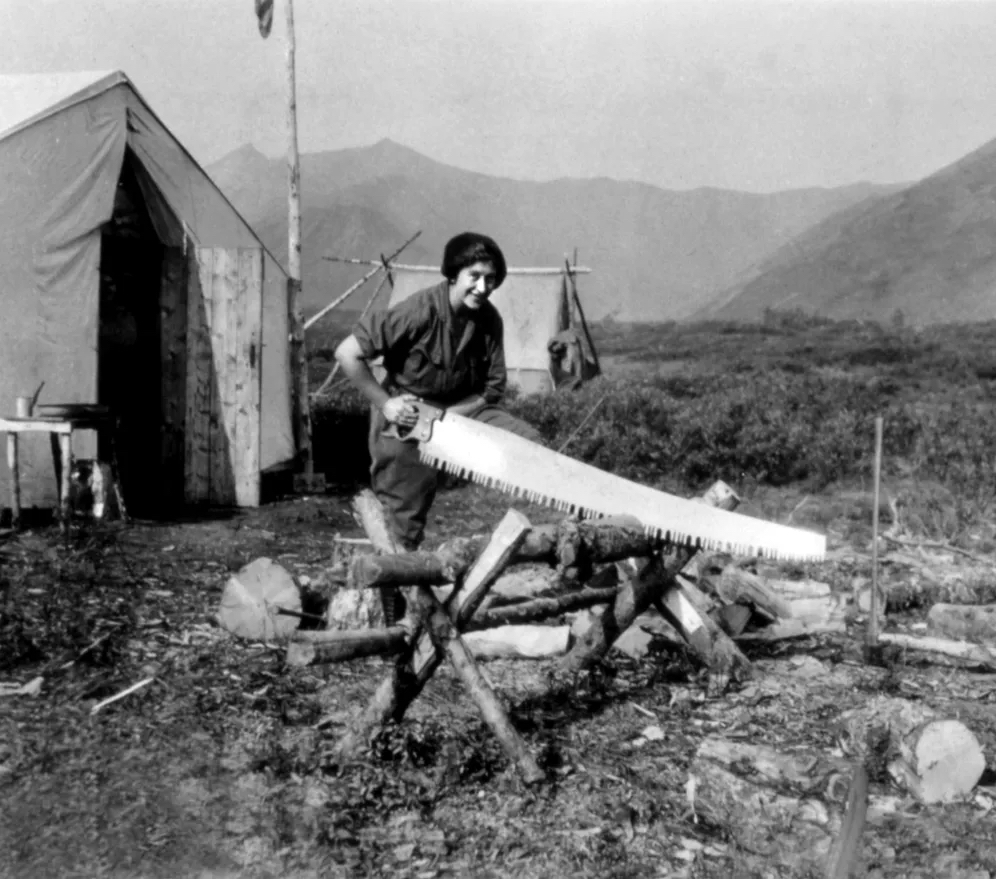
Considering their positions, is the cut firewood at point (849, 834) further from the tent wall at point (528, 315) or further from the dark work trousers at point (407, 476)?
the tent wall at point (528, 315)

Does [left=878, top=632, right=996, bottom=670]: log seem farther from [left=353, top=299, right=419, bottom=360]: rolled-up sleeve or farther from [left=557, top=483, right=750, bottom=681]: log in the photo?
[left=353, top=299, right=419, bottom=360]: rolled-up sleeve

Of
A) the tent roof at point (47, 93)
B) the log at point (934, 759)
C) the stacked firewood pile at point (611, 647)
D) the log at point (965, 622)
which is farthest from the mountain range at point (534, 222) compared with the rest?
the log at point (934, 759)

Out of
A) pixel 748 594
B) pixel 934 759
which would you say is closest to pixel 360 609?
pixel 748 594

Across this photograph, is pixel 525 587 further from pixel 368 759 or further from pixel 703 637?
pixel 368 759

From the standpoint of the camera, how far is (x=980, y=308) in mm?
52562

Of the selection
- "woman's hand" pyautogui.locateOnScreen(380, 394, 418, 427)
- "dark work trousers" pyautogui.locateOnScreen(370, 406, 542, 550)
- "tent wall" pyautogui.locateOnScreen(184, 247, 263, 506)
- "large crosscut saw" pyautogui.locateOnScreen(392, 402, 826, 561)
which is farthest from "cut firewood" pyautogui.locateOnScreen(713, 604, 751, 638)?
"tent wall" pyautogui.locateOnScreen(184, 247, 263, 506)

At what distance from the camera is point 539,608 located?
5520mm

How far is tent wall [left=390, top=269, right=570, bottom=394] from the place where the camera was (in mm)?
19844

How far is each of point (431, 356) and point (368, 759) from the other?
7.25ft

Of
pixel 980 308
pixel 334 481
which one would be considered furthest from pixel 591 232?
pixel 334 481

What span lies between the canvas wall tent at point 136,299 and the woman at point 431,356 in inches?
211

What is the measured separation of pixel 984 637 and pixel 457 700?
11.6 ft

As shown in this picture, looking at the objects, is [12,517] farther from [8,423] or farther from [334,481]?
[334,481]

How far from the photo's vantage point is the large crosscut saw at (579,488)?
5422mm
